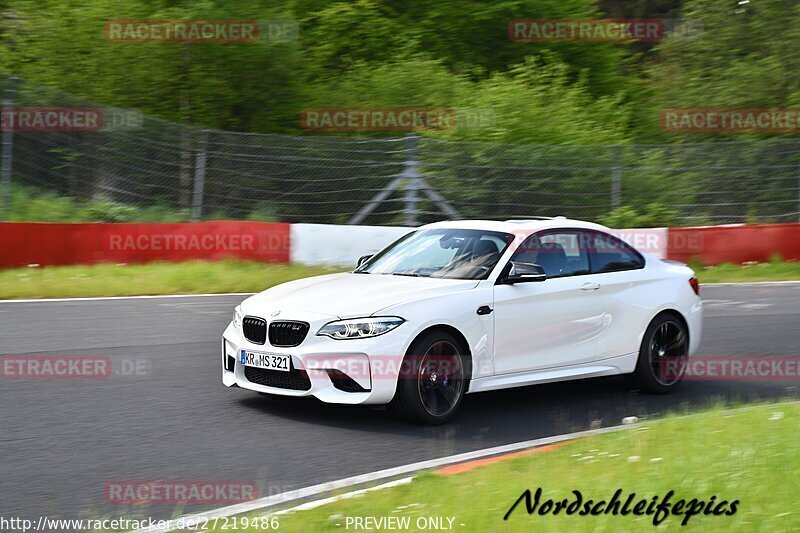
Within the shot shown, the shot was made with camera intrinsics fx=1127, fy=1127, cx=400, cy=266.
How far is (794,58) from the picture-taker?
31.4 m

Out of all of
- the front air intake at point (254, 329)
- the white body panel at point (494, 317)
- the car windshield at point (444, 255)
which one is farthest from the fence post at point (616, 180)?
the front air intake at point (254, 329)

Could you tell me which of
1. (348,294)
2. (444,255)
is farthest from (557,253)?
(348,294)

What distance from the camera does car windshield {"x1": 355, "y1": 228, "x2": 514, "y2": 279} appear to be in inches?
355

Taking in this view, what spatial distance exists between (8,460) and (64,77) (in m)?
17.9

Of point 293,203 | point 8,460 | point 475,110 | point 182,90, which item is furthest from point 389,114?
point 8,460

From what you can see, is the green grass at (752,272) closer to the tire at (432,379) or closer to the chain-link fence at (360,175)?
the chain-link fence at (360,175)

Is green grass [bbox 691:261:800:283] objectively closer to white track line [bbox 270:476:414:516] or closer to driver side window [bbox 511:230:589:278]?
driver side window [bbox 511:230:589:278]

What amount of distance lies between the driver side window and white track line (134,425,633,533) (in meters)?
1.56

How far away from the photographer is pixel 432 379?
8297 millimetres

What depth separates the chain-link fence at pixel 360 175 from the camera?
18547 millimetres

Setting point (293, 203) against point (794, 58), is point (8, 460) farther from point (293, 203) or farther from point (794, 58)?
point (794, 58)

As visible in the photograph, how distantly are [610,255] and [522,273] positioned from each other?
4.52 ft

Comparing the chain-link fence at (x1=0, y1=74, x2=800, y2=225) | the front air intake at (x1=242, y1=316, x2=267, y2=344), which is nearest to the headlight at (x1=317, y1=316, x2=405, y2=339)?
the front air intake at (x1=242, y1=316, x2=267, y2=344)

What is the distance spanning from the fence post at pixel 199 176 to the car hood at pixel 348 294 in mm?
10471
